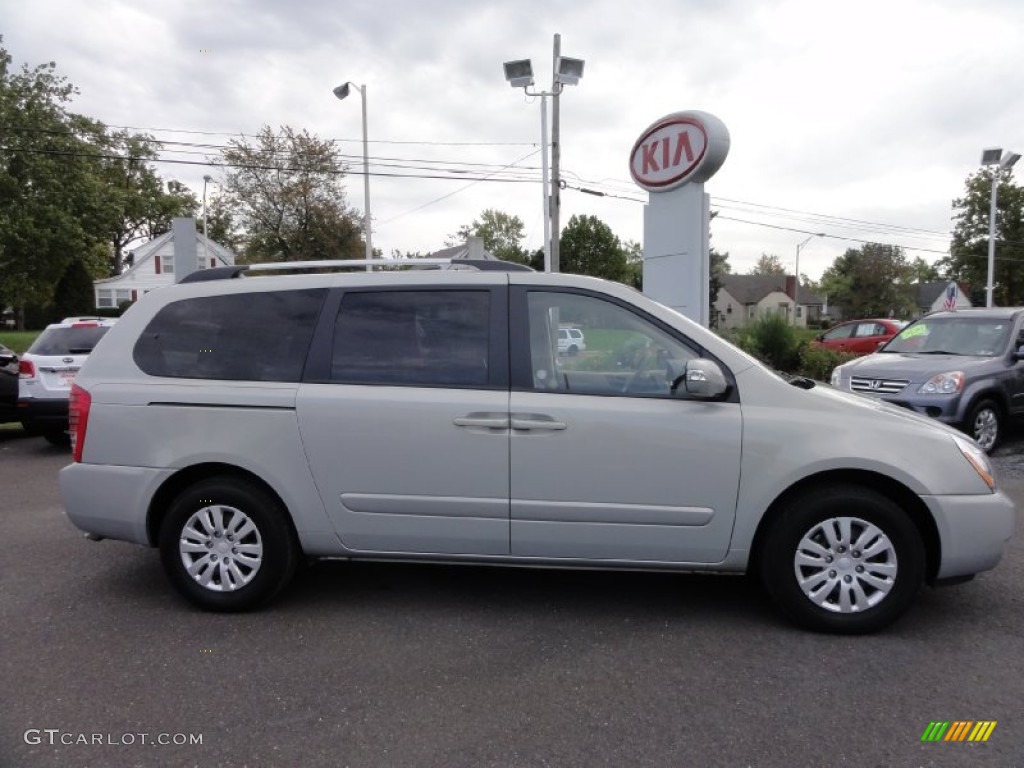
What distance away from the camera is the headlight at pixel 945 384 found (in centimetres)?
787

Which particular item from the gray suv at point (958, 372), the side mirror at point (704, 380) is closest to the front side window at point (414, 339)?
the side mirror at point (704, 380)

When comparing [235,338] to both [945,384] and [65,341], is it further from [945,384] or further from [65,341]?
[945,384]

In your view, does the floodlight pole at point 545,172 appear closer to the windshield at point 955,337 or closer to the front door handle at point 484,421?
the windshield at point 955,337

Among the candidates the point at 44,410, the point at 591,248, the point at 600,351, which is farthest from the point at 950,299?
the point at 591,248

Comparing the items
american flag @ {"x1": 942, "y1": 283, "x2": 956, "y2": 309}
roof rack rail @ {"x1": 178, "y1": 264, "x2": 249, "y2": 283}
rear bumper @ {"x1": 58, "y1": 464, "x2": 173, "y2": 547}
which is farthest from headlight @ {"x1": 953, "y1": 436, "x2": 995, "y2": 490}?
american flag @ {"x1": 942, "y1": 283, "x2": 956, "y2": 309}

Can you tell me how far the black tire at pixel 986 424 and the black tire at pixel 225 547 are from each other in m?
7.29

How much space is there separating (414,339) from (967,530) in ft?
9.38

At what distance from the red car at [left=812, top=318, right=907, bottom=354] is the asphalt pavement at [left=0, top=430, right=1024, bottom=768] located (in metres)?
14.7

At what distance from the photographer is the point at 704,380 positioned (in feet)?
11.4

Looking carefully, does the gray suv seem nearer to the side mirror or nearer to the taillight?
the side mirror

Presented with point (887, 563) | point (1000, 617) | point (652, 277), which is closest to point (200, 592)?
point (887, 563)

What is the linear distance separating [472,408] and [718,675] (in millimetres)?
1656

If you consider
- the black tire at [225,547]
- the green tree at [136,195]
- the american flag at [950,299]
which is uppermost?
the green tree at [136,195]

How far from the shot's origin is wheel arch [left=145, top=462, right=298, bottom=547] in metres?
3.87
